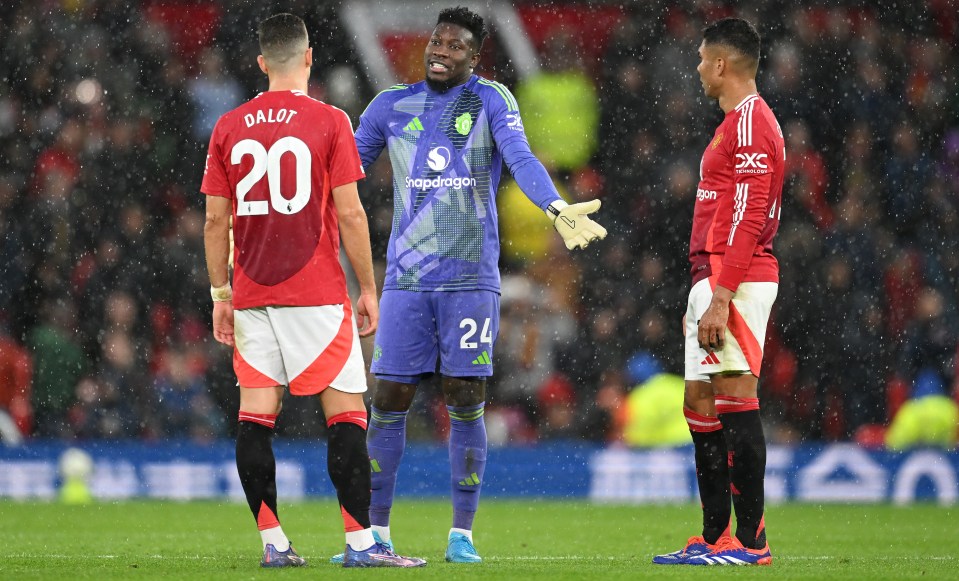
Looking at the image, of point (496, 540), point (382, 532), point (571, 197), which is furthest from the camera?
point (571, 197)

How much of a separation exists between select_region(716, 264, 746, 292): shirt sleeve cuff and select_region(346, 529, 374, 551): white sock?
1832mm

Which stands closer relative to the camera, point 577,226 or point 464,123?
point 577,226

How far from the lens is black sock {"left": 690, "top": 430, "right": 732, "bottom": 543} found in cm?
659

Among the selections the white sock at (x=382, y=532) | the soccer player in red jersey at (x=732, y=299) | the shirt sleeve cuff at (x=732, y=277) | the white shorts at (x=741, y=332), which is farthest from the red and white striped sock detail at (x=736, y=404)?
the white sock at (x=382, y=532)

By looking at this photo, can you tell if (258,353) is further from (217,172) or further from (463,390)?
(463,390)

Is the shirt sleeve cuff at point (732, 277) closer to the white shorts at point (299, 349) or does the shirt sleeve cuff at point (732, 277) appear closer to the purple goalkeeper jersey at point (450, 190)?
the purple goalkeeper jersey at point (450, 190)

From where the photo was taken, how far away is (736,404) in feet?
20.9

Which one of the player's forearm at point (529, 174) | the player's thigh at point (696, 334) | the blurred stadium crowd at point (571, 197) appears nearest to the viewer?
the player's forearm at point (529, 174)

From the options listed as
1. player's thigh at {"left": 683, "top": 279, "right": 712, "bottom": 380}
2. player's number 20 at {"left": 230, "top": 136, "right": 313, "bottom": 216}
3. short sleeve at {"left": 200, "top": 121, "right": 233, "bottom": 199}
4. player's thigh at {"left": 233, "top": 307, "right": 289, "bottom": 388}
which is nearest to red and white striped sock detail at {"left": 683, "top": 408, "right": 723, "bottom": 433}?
player's thigh at {"left": 683, "top": 279, "right": 712, "bottom": 380}

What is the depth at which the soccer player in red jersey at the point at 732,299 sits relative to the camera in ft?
20.7

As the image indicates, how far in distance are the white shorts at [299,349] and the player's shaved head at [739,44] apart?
2089 mm

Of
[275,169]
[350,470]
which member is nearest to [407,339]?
[350,470]

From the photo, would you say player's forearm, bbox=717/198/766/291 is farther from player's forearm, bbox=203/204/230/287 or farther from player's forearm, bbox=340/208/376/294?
player's forearm, bbox=203/204/230/287

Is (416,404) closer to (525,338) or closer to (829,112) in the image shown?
(525,338)
